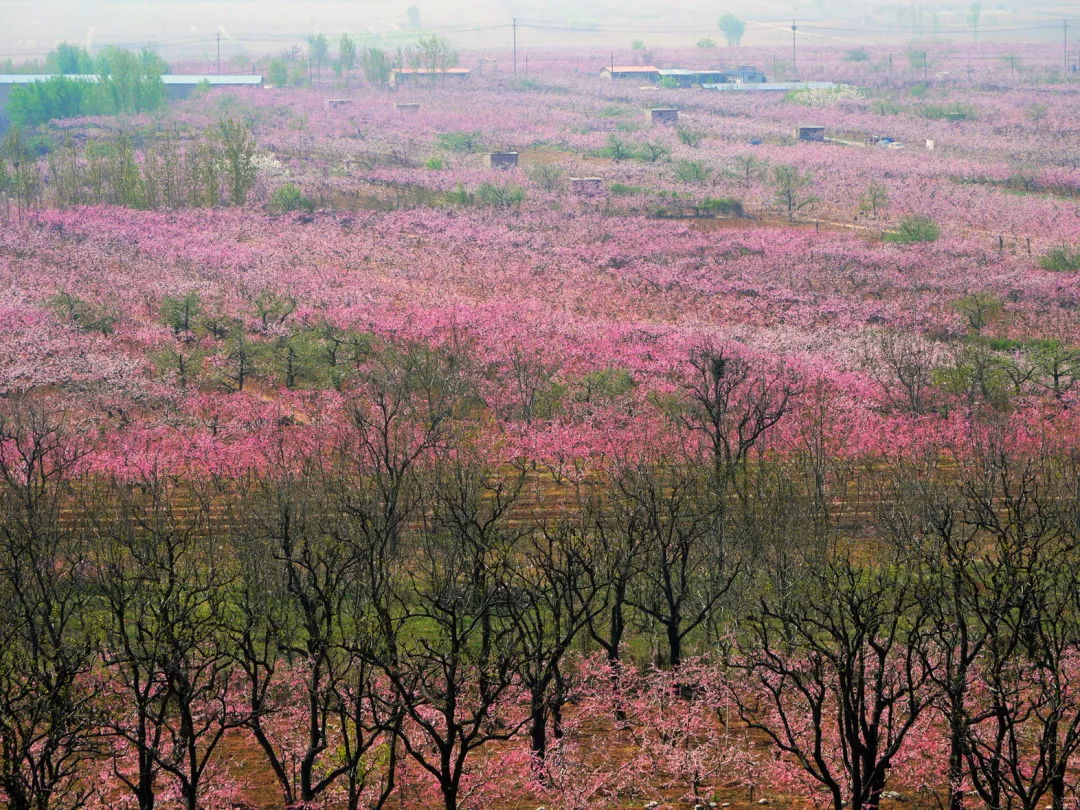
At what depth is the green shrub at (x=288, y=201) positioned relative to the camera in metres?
91.6

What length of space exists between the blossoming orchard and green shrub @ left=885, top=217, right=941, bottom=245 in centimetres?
37

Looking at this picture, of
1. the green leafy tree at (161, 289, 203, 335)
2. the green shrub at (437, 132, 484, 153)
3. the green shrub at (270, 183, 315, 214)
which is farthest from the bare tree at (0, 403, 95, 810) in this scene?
the green shrub at (437, 132, 484, 153)

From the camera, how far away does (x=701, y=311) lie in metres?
72.2

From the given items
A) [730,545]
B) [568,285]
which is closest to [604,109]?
[568,285]

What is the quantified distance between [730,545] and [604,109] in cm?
10997

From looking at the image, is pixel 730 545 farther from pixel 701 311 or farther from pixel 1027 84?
pixel 1027 84

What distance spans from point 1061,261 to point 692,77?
9481cm

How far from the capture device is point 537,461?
5138 centimetres

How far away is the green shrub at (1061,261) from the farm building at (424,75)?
102950mm

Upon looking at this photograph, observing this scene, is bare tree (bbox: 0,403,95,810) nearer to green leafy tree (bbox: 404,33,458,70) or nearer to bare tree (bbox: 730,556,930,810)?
bare tree (bbox: 730,556,930,810)

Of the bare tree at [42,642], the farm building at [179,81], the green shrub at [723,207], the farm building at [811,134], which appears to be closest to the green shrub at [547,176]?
the green shrub at [723,207]

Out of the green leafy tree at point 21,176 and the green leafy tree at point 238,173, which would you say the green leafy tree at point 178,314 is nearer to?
the green leafy tree at point 238,173

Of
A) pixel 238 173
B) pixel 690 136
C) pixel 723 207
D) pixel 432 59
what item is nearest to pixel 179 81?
pixel 432 59

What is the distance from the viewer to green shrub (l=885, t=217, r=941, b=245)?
84.3 meters
